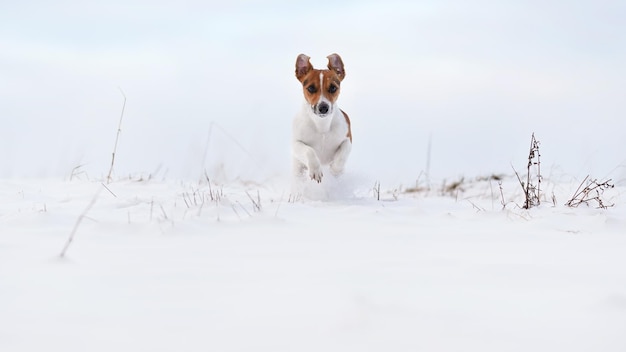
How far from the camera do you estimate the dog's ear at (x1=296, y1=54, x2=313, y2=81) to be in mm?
6887

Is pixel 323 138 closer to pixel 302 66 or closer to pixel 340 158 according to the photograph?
pixel 340 158

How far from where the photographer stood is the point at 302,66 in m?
6.90

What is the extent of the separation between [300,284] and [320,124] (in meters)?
→ 4.47

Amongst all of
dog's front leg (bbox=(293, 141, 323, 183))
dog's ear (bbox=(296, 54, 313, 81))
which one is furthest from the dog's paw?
dog's ear (bbox=(296, 54, 313, 81))

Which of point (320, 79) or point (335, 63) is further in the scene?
point (335, 63)

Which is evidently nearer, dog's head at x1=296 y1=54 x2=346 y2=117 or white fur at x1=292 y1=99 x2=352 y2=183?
dog's head at x1=296 y1=54 x2=346 y2=117

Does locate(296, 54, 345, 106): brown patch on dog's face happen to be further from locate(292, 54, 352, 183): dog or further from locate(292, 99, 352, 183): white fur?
locate(292, 99, 352, 183): white fur

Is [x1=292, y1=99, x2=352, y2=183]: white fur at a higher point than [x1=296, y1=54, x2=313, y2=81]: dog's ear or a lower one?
lower

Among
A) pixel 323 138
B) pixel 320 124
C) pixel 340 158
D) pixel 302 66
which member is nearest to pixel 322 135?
pixel 323 138

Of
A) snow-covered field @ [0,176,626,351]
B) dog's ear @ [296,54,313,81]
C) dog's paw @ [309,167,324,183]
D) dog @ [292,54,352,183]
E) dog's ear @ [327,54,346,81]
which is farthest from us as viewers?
dog's ear @ [327,54,346,81]

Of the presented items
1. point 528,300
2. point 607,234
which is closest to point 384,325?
point 528,300

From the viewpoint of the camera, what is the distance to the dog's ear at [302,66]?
271 inches

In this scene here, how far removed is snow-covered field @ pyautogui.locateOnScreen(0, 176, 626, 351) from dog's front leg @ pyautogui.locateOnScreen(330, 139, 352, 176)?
8.30 ft

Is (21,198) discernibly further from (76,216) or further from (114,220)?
(114,220)
